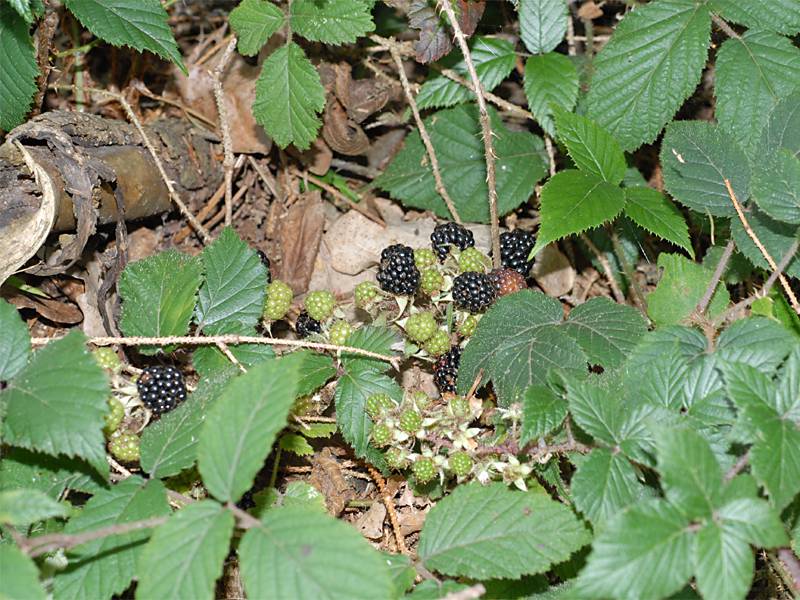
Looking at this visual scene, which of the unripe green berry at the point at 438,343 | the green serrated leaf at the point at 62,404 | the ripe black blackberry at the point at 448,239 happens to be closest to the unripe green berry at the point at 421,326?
the unripe green berry at the point at 438,343

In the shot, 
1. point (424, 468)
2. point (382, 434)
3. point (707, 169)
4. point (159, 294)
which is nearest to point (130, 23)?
point (159, 294)

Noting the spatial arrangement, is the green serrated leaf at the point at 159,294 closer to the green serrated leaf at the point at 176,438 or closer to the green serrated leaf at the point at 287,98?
the green serrated leaf at the point at 176,438

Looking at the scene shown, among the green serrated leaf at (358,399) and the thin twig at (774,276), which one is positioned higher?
the thin twig at (774,276)

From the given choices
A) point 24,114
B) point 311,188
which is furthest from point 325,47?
point 24,114

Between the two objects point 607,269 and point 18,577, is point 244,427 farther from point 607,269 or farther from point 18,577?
point 607,269

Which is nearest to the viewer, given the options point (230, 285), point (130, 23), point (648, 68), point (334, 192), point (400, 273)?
point (400, 273)

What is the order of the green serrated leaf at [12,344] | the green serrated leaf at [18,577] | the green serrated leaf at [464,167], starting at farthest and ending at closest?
the green serrated leaf at [464,167], the green serrated leaf at [12,344], the green serrated leaf at [18,577]

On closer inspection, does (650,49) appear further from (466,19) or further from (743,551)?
(743,551)
